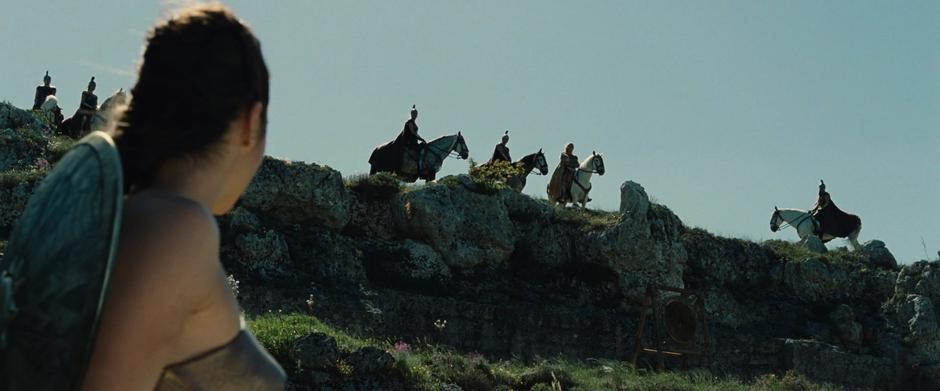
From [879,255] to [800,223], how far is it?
627 cm

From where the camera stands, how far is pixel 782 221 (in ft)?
107

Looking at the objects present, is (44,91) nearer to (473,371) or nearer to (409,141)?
(409,141)

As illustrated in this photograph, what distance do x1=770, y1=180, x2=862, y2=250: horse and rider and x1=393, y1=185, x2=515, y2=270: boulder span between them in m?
12.7

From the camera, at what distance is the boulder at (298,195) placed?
1781cm

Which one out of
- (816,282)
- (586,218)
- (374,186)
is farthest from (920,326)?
(374,186)

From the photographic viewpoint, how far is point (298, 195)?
1811 centimetres

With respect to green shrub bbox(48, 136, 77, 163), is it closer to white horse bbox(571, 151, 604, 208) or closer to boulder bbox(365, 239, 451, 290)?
boulder bbox(365, 239, 451, 290)

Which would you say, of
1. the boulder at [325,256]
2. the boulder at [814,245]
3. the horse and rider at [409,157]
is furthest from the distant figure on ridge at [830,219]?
the boulder at [325,256]

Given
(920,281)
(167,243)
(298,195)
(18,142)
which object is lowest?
(167,243)

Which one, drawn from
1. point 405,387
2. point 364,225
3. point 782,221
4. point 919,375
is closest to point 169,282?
point 405,387

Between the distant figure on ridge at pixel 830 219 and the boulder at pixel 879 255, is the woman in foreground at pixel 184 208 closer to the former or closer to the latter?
the boulder at pixel 879 255

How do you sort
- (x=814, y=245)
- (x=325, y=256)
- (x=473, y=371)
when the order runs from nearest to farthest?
1. (x=473, y=371)
2. (x=325, y=256)
3. (x=814, y=245)

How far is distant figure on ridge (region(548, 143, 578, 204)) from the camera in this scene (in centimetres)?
2719

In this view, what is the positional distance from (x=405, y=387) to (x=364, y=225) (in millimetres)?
7631
